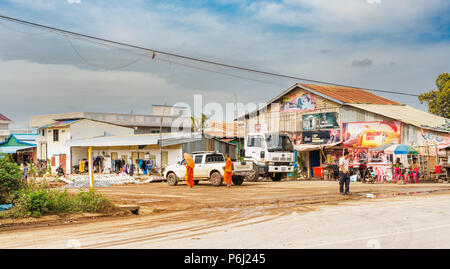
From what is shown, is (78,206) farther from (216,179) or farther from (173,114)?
(173,114)

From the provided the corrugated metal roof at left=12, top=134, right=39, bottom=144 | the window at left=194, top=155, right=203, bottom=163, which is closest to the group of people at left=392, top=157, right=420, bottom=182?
the window at left=194, top=155, right=203, bottom=163

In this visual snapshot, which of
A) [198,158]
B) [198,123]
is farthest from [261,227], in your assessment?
[198,123]

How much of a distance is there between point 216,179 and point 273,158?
5650 mm

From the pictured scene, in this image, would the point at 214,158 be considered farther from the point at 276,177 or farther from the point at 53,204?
the point at 53,204

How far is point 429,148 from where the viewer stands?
29438 millimetres

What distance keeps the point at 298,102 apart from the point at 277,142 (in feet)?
26.0

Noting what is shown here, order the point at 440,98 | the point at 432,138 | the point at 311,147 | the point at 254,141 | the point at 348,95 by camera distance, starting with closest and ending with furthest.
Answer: the point at 432,138, the point at 254,141, the point at 311,147, the point at 348,95, the point at 440,98

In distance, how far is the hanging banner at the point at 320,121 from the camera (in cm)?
3394

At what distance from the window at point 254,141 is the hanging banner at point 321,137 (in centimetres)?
682

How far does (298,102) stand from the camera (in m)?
36.6

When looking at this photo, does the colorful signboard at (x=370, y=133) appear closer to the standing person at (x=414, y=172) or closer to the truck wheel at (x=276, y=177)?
the standing person at (x=414, y=172)

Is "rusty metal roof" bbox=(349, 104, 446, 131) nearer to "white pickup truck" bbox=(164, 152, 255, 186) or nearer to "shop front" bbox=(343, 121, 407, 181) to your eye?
"shop front" bbox=(343, 121, 407, 181)

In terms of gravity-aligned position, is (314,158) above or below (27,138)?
below
